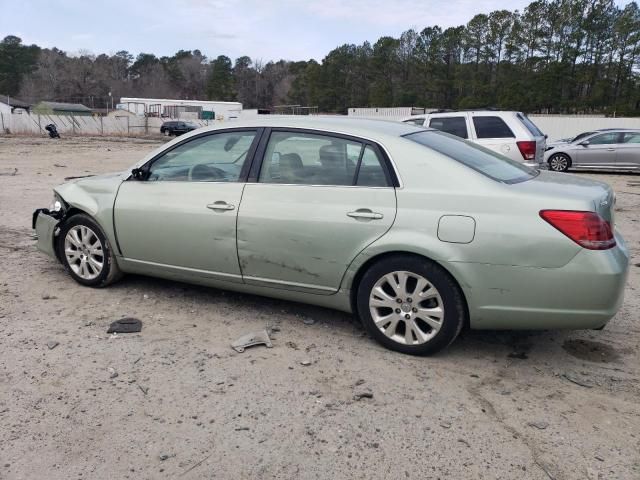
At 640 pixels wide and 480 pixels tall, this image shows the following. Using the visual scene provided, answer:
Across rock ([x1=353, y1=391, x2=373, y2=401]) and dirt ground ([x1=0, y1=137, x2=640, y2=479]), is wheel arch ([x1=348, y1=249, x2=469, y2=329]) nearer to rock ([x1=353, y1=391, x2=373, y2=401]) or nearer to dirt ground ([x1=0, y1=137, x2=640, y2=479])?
dirt ground ([x1=0, y1=137, x2=640, y2=479])

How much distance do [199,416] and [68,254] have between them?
2724 mm

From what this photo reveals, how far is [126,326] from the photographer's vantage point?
413 centimetres

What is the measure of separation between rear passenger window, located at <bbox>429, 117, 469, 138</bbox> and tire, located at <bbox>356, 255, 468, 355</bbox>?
7.48 m

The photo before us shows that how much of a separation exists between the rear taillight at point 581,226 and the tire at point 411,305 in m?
0.71

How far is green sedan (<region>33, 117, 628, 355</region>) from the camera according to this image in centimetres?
326

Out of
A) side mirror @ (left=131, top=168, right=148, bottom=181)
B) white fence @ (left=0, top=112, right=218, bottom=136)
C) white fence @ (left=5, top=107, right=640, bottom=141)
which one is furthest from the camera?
white fence @ (left=0, top=112, right=218, bottom=136)

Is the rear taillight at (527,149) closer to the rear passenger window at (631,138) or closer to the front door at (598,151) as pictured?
the front door at (598,151)

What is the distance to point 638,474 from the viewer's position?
99.1 inches

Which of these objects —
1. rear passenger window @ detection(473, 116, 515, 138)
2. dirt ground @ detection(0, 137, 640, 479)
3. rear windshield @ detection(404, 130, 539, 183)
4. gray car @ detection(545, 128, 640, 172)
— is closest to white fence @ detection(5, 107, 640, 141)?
gray car @ detection(545, 128, 640, 172)

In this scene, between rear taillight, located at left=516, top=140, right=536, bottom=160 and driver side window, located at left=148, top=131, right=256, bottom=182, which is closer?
Result: driver side window, located at left=148, top=131, right=256, bottom=182

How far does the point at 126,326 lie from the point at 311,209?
5.60 feet

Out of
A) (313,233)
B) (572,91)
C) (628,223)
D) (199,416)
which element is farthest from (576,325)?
(572,91)

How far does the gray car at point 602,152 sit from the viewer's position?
15.8 metres

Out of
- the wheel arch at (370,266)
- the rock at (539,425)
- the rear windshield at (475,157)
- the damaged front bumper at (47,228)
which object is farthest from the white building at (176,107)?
the rock at (539,425)
